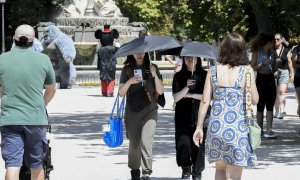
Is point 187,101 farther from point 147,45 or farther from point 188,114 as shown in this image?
point 147,45

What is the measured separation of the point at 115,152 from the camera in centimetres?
1517

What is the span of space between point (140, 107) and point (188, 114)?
0.54 meters

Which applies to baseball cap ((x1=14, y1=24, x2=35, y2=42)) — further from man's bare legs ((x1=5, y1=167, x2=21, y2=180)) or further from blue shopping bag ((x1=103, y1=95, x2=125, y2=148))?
blue shopping bag ((x1=103, y1=95, x2=125, y2=148))

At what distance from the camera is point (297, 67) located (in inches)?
713

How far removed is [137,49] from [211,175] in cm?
201

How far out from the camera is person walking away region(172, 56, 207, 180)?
36.8 feet

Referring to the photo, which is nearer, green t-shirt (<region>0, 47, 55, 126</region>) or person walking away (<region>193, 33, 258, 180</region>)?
green t-shirt (<region>0, 47, 55, 126</region>)

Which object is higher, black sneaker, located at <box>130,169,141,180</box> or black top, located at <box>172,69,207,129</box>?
black top, located at <box>172,69,207,129</box>

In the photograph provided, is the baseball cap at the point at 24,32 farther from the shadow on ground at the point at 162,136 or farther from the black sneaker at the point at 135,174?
the shadow on ground at the point at 162,136

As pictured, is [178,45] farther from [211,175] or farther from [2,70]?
[2,70]

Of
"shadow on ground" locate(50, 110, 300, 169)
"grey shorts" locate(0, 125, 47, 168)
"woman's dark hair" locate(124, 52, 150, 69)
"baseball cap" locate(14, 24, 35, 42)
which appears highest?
"baseball cap" locate(14, 24, 35, 42)

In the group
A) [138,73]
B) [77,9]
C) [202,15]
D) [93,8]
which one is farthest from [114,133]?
[202,15]

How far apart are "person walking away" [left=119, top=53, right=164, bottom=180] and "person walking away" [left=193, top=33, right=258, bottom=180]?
2.07 meters

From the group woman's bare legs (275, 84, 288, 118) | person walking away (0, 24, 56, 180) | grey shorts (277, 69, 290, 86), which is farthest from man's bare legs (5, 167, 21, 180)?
woman's bare legs (275, 84, 288, 118)
